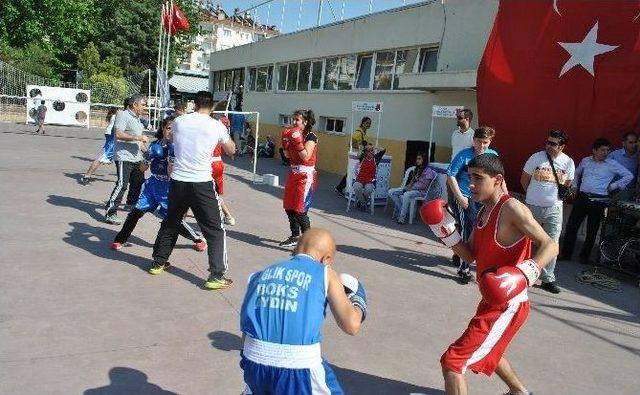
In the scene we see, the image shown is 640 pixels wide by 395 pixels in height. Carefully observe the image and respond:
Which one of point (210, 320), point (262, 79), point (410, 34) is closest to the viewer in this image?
point (210, 320)

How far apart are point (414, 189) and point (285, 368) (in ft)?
25.9

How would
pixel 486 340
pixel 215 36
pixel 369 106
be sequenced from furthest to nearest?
pixel 215 36
pixel 369 106
pixel 486 340

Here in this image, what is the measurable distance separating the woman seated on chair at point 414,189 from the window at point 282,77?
39.1ft

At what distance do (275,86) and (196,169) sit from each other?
56.3 feet

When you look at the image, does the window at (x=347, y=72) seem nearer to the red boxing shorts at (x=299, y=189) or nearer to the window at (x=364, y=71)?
the window at (x=364, y=71)

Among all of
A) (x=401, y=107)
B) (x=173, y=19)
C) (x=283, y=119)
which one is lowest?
(x=283, y=119)

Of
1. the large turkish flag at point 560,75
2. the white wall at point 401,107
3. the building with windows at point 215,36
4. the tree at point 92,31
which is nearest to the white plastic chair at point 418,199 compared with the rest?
the large turkish flag at point 560,75

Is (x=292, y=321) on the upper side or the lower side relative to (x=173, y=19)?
lower

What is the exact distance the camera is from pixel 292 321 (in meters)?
2.30

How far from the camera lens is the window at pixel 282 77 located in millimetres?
21125

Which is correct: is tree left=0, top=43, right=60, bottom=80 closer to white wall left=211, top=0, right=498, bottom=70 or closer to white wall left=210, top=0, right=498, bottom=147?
white wall left=211, top=0, right=498, bottom=70

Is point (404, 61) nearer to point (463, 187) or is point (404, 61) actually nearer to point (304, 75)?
point (304, 75)

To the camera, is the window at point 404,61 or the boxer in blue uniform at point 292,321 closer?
the boxer in blue uniform at point 292,321

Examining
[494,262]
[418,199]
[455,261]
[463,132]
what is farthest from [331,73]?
[494,262]
